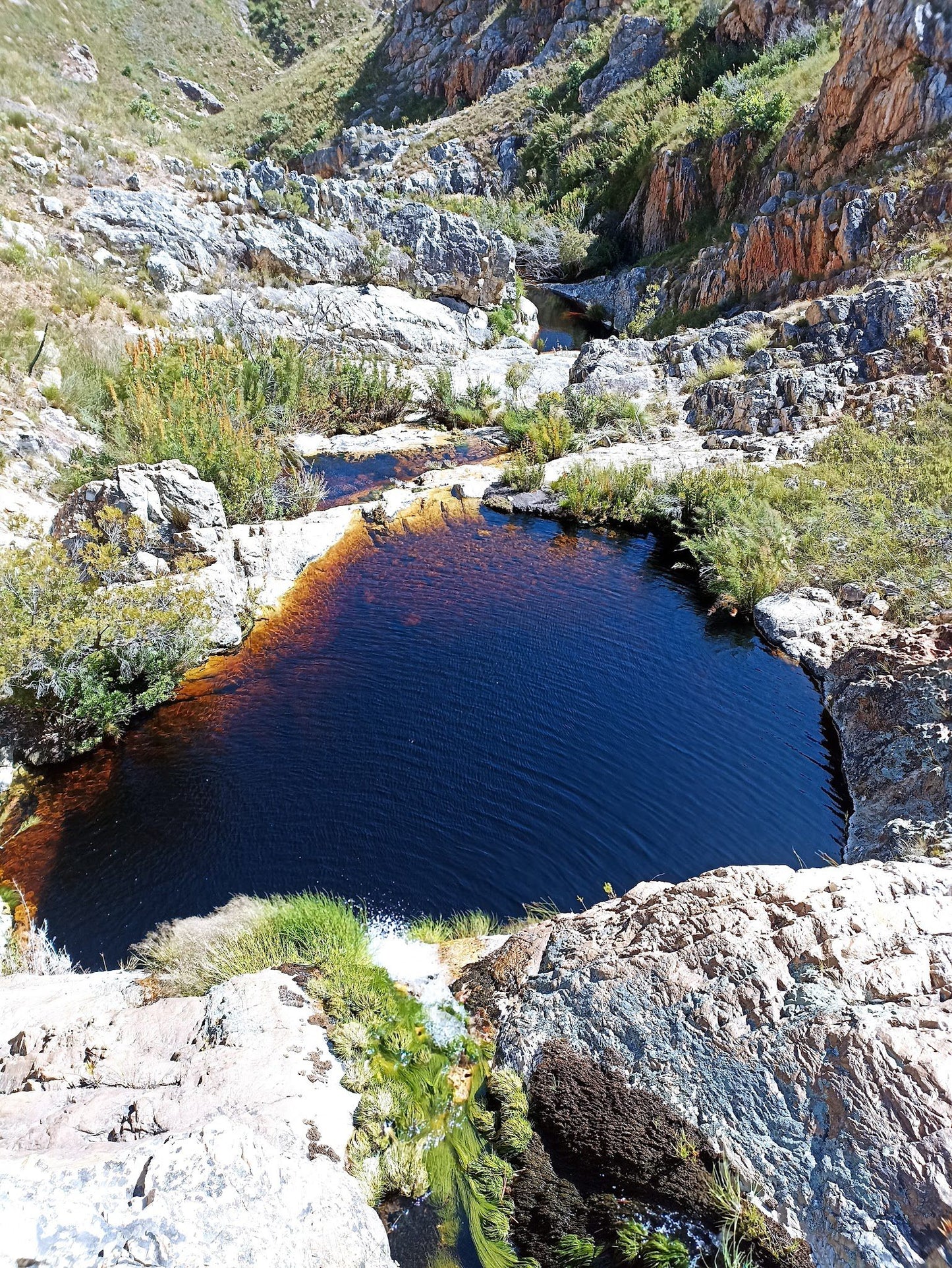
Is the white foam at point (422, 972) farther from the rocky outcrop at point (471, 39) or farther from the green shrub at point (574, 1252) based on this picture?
the rocky outcrop at point (471, 39)

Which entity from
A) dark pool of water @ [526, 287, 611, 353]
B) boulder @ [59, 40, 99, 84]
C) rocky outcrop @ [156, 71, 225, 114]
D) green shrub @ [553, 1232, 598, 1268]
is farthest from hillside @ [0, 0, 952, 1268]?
rocky outcrop @ [156, 71, 225, 114]

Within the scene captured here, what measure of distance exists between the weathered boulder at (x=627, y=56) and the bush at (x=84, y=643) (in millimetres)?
40243

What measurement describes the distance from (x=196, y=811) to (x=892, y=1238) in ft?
19.4

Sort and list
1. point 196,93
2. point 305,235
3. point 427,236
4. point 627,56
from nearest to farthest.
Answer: point 305,235, point 427,236, point 627,56, point 196,93

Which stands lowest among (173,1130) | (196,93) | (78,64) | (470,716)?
(173,1130)

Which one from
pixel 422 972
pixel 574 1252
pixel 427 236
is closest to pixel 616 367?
pixel 427 236

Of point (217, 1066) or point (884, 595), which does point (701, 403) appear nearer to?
point (884, 595)

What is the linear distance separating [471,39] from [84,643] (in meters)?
60.4

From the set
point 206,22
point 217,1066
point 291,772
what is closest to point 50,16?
point 206,22

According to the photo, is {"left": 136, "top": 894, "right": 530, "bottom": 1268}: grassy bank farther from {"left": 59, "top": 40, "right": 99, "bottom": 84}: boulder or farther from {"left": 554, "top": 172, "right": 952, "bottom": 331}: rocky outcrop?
{"left": 59, "top": 40, "right": 99, "bottom": 84}: boulder

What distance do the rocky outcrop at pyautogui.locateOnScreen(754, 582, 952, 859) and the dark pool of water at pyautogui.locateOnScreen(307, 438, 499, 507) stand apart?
8.71 m

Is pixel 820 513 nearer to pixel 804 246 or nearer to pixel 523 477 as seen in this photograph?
pixel 523 477

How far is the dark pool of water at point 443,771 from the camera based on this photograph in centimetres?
609

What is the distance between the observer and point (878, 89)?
19328mm
